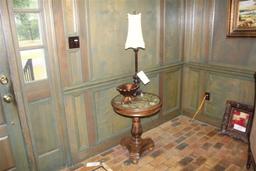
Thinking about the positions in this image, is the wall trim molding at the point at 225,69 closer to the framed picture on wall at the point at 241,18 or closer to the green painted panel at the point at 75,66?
the framed picture on wall at the point at 241,18

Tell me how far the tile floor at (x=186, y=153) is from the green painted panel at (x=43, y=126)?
46cm

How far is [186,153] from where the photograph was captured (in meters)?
2.53

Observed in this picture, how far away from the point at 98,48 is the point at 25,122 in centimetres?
102

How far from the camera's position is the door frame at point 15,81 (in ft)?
5.68

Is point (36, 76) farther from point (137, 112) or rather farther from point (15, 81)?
point (137, 112)

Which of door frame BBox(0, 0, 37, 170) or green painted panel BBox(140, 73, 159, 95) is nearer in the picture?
door frame BBox(0, 0, 37, 170)

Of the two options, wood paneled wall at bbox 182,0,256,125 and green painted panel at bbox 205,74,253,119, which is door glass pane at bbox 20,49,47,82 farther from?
green painted panel at bbox 205,74,253,119

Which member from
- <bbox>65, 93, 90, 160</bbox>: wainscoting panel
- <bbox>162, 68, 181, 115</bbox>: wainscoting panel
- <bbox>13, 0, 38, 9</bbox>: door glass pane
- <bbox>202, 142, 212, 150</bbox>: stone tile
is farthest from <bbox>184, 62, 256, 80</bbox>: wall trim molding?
<bbox>13, 0, 38, 9</bbox>: door glass pane

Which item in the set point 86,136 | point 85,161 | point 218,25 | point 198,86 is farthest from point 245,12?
point 85,161

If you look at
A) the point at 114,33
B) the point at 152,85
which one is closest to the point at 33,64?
the point at 114,33

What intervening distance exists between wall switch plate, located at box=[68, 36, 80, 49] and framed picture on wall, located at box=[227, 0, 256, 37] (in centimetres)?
187

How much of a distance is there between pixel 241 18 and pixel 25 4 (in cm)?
235

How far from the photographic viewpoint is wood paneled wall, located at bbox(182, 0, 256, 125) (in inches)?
106

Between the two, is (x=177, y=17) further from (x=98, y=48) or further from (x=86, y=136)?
(x=86, y=136)
